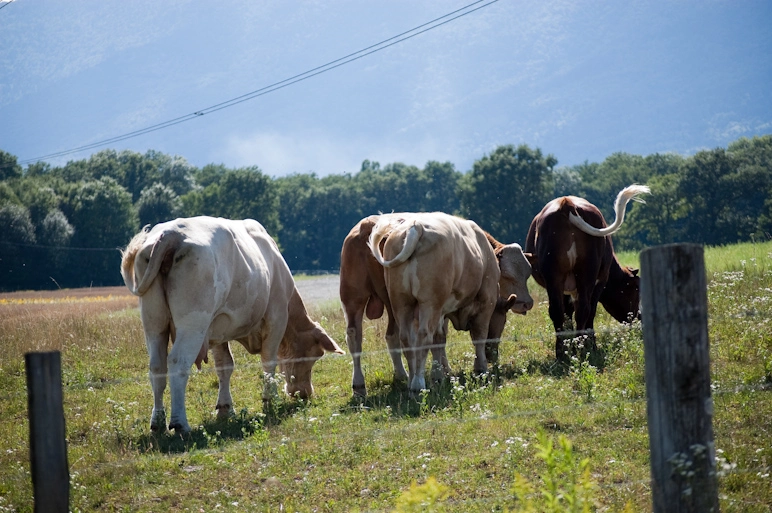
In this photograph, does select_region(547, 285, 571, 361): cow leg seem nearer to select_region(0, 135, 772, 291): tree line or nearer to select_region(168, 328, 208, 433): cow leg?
select_region(168, 328, 208, 433): cow leg

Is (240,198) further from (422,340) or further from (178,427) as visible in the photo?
(178,427)

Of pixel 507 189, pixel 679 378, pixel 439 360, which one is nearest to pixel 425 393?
pixel 439 360

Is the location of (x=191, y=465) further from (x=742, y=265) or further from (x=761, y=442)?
(x=742, y=265)

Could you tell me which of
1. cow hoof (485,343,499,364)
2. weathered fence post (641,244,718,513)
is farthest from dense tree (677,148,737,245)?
weathered fence post (641,244,718,513)

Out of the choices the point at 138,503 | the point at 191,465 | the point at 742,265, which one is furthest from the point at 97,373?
the point at 742,265

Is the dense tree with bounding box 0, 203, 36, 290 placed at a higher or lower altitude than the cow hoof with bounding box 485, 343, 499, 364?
higher

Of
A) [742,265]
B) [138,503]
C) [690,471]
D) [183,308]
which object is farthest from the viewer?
[742,265]

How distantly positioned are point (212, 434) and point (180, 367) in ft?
2.62

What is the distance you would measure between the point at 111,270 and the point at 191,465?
63.4 metres

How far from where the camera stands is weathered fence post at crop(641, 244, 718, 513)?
3652 millimetres

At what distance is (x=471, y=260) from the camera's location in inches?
390

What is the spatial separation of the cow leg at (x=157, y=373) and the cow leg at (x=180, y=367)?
0.89 feet

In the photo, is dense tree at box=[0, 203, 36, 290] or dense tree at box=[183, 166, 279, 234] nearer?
dense tree at box=[0, 203, 36, 290]

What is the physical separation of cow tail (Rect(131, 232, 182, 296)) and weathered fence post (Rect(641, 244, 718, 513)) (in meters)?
5.12
